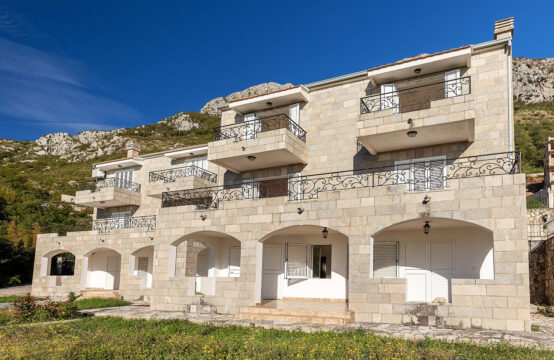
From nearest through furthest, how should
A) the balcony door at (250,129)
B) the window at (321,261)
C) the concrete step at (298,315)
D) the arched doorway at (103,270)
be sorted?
the concrete step at (298,315) → the window at (321,261) → the balcony door at (250,129) → the arched doorway at (103,270)

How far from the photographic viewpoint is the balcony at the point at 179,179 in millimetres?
22859

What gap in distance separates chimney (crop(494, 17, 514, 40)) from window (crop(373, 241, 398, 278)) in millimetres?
7806

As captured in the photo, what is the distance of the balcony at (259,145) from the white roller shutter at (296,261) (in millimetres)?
3329

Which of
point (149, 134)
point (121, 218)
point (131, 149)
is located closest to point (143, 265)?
point (121, 218)

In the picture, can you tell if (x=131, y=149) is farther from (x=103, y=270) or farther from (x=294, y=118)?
(x=294, y=118)

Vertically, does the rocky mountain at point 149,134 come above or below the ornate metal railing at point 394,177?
above

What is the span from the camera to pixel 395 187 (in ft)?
41.5

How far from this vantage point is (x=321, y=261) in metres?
16.8

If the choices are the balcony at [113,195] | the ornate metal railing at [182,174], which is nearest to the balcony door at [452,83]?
the ornate metal railing at [182,174]

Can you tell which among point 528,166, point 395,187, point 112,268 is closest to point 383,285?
point 395,187

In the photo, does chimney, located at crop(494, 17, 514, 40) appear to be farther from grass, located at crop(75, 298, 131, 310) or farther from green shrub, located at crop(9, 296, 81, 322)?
grass, located at crop(75, 298, 131, 310)

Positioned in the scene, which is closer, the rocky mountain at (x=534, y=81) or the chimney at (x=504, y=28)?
the chimney at (x=504, y=28)

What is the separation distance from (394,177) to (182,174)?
13.2 metres

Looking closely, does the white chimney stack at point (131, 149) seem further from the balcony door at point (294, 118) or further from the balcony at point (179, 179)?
the balcony door at point (294, 118)
